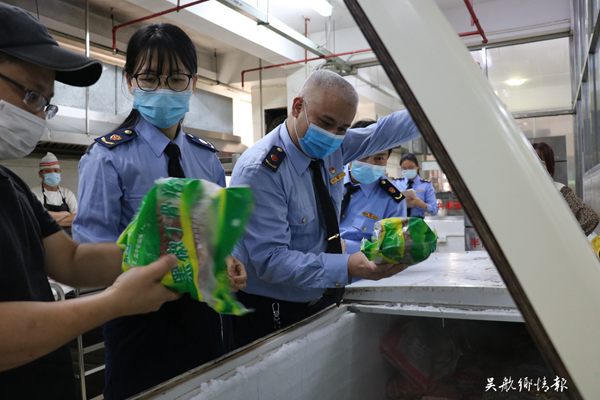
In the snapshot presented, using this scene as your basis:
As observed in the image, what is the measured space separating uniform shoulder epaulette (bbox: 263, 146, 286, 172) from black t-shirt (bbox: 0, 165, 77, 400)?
748 mm

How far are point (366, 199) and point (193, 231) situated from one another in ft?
7.20

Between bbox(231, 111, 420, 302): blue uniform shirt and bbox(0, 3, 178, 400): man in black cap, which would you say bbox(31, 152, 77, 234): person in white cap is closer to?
bbox(231, 111, 420, 302): blue uniform shirt

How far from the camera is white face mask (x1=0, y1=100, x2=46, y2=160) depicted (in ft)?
2.63

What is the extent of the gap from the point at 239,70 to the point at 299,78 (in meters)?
1.45

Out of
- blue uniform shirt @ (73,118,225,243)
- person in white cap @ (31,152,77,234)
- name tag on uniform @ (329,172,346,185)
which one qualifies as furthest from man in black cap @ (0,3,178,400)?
person in white cap @ (31,152,77,234)

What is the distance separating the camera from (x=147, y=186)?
1.29m

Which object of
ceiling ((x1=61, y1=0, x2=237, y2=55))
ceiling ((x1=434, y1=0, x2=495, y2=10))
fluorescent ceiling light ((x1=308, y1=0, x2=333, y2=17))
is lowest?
fluorescent ceiling light ((x1=308, y1=0, x2=333, y2=17))

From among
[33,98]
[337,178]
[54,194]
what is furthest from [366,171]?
[54,194]

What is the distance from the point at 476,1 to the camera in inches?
242

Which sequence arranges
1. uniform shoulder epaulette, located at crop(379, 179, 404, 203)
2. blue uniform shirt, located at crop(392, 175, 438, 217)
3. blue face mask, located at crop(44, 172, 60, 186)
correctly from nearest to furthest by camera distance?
uniform shoulder epaulette, located at crop(379, 179, 404, 203) < blue face mask, located at crop(44, 172, 60, 186) < blue uniform shirt, located at crop(392, 175, 438, 217)

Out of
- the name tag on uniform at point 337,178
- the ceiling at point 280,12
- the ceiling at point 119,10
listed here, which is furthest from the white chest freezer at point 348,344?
the ceiling at point 119,10

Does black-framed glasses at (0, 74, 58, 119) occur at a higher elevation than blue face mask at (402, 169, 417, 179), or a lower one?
lower

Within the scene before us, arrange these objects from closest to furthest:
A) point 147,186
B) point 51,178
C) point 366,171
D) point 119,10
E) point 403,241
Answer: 1. point 403,241
2. point 147,186
3. point 366,171
4. point 51,178
5. point 119,10

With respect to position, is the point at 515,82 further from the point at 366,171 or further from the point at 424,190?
the point at 366,171
